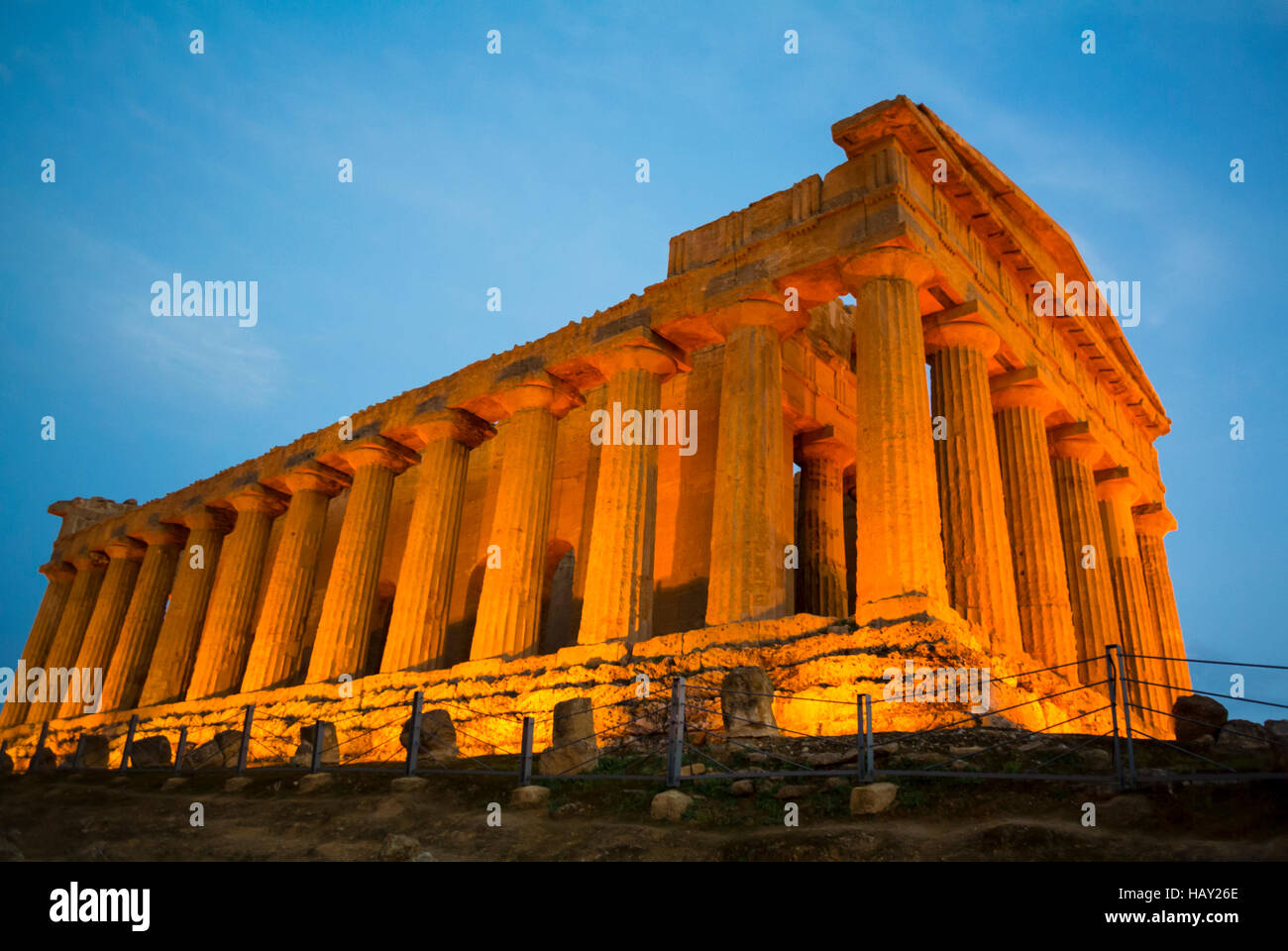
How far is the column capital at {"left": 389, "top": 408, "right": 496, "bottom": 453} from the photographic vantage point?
81.7 feet

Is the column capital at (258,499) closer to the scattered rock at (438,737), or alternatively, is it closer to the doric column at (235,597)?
the doric column at (235,597)

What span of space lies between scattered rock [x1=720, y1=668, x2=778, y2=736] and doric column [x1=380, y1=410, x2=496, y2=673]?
11.0 m

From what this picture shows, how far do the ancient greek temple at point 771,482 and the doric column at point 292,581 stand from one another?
0.24 feet

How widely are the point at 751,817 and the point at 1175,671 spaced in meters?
17.1

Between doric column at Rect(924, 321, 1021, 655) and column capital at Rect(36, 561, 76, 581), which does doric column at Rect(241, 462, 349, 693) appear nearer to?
column capital at Rect(36, 561, 76, 581)

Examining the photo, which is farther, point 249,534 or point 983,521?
point 249,534

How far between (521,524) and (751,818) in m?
12.7

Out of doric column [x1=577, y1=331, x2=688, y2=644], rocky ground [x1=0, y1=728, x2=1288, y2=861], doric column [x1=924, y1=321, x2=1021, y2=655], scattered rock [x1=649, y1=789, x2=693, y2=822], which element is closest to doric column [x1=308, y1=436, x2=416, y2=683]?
doric column [x1=577, y1=331, x2=688, y2=644]

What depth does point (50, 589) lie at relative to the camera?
38.4 meters

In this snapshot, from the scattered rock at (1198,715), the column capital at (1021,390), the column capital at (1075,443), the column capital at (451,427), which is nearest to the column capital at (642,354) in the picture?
the column capital at (451,427)

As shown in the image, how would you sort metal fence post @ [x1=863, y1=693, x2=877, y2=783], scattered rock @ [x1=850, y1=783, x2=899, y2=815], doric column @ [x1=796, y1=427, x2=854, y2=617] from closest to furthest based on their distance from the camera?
scattered rock @ [x1=850, y1=783, x2=899, y2=815], metal fence post @ [x1=863, y1=693, x2=877, y2=783], doric column @ [x1=796, y1=427, x2=854, y2=617]

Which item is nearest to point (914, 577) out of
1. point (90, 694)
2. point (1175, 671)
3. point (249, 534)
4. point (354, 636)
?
point (1175, 671)

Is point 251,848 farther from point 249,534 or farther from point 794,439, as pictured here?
point 249,534

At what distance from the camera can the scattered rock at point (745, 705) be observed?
41.5 feet
